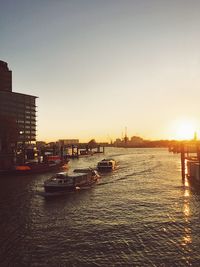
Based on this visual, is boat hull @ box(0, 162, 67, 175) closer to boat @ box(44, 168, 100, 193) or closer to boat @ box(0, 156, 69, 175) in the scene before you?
boat @ box(0, 156, 69, 175)

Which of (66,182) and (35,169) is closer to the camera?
(66,182)

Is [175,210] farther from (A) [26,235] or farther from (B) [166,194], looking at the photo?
(A) [26,235]

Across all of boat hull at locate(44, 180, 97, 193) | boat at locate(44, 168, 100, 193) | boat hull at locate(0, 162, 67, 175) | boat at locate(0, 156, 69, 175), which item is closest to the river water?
boat hull at locate(44, 180, 97, 193)

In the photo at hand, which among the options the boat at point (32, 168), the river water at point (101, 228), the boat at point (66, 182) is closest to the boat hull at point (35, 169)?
the boat at point (32, 168)

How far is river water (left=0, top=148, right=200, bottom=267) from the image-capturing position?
98.3 feet

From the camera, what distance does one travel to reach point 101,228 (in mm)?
39375

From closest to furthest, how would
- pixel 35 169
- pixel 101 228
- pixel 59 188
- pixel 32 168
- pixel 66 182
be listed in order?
pixel 101 228, pixel 59 188, pixel 66 182, pixel 32 168, pixel 35 169

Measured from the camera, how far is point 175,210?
1914 inches

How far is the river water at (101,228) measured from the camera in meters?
30.0

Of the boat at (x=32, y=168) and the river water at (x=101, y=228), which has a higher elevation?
the boat at (x=32, y=168)

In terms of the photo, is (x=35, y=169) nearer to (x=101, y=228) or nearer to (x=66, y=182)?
(x=66, y=182)

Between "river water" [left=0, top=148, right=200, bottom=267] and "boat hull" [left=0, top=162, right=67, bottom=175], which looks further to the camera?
"boat hull" [left=0, top=162, right=67, bottom=175]

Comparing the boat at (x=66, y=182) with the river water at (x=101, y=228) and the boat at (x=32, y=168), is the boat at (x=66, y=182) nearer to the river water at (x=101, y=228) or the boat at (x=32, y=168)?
the river water at (x=101, y=228)

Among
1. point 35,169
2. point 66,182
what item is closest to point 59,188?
point 66,182
